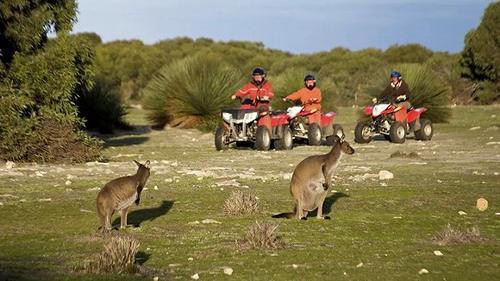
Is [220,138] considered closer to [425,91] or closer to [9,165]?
[9,165]

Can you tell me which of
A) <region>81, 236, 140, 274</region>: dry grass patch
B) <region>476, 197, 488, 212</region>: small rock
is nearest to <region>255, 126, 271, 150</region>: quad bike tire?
<region>476, 197, 488, 212</region>: small rock

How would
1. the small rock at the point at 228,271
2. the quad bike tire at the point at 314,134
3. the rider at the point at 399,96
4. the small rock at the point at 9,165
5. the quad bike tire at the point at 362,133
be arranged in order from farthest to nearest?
the rider at the point at 399,96 < the quad bike tire at the point at 362,133 < the quad bike tire at the point at 314,134 < the small rock at the point at 9,165 < the small rock at the point at 228,271

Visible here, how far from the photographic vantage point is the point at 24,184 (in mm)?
15008

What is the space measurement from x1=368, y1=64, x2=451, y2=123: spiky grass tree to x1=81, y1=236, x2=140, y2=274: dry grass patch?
24.0 m

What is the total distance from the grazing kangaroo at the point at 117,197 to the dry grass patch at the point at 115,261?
6.34 ft

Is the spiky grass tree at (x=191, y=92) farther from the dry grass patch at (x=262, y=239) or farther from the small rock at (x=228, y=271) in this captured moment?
the small rock at (x=228, y=271)

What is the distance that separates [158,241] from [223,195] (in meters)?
3.98

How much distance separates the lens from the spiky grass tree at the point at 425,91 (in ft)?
102

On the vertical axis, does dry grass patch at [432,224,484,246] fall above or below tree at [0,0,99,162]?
below

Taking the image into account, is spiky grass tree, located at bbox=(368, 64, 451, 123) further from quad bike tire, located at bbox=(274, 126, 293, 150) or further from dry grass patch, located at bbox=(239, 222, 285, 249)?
dry grass patch, located at bbox=(239, 222, 285, 249)

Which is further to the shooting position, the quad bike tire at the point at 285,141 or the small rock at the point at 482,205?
the quad bike tire at the point at 285,141

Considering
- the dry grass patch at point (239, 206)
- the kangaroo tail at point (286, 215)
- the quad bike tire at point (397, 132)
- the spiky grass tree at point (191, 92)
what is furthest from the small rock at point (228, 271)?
the spiky grass tree at point (191, 92)

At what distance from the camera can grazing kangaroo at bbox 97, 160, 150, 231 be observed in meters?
10.0

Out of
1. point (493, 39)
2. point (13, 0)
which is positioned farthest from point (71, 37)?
point (493, 39)
